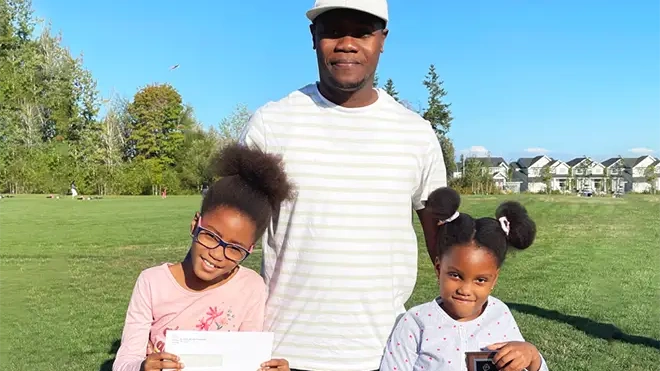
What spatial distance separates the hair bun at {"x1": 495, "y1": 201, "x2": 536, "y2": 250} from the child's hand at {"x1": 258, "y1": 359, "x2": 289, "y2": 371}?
0.98 m

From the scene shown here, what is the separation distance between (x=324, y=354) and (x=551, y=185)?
2877 inches

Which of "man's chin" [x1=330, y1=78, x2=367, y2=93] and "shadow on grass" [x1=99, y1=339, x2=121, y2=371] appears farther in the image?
"shadow on grass" [x1=99, y1=339, x2=121, y2=371]

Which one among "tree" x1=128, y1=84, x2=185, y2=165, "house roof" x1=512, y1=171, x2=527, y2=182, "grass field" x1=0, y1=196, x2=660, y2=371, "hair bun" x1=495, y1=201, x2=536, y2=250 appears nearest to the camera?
"hair bun" x1=495, y1=201, x2=536, y2=250

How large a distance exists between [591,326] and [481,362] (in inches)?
277

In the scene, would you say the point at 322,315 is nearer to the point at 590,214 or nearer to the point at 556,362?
the point at 556,362

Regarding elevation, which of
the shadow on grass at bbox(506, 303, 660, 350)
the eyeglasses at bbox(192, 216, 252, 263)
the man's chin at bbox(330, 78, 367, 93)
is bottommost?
the shadow on grass at bbox(506, 303, 660, 350)

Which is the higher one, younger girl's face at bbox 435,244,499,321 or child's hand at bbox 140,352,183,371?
younger girl's face at bbox 435,244,499,321

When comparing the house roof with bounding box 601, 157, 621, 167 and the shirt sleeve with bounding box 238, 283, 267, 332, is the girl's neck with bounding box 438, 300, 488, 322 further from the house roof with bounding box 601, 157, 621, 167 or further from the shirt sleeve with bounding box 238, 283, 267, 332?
the house roof with bounding box 601, 157, 621, 167

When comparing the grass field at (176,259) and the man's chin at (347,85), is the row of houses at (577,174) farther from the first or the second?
the man's chin at (347,85)

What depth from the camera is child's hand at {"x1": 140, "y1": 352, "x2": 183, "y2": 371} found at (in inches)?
81.7

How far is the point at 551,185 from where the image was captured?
71.4 metres

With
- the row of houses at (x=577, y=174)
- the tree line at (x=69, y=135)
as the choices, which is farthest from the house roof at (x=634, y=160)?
the tree line at (x=69, y=135)

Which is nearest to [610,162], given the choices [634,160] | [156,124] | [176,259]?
[634,160]

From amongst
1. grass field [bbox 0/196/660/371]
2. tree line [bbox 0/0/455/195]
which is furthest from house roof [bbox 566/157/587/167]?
grass field [bbox 0/196/660/371]
